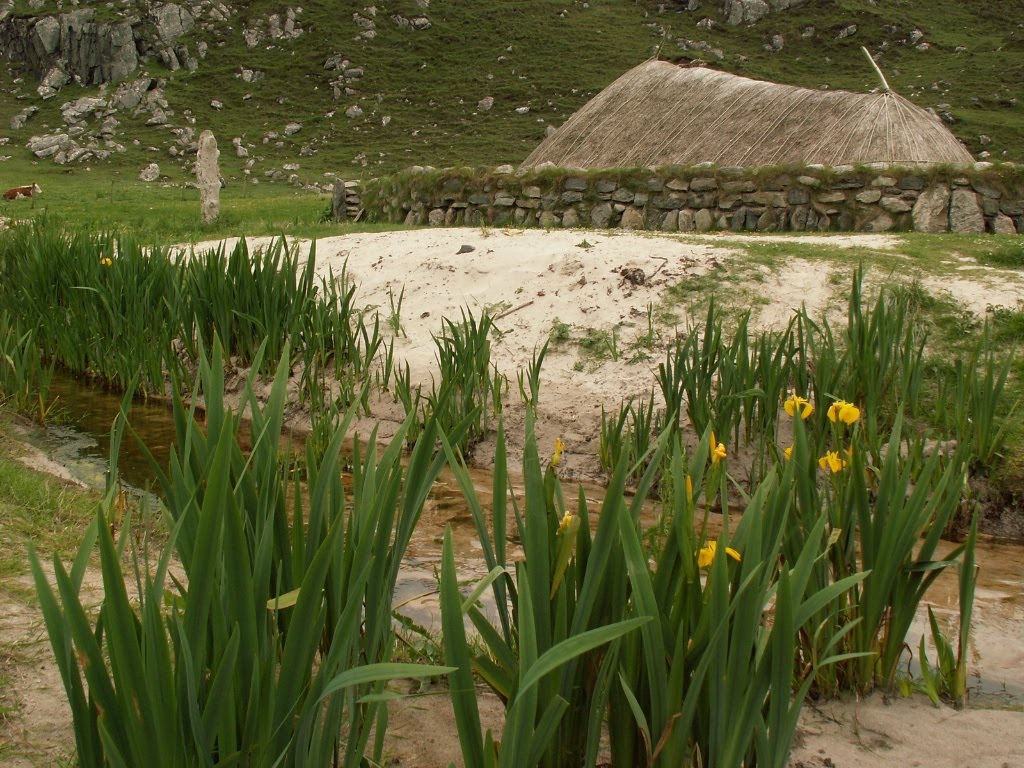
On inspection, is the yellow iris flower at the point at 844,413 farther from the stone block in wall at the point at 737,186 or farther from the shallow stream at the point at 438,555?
the stone block in wall at the point at 737,186

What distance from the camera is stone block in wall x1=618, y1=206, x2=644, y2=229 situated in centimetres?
1011

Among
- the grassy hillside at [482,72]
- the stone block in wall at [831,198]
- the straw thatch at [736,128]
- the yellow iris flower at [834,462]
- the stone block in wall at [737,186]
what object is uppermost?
the grassy hillside at [482,72]

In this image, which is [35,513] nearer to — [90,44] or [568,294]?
[568,294]

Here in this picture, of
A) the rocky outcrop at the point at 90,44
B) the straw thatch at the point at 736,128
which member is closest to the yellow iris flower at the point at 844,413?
the straw thatch at the point at 736,128

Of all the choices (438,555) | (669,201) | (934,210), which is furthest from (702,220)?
(438,555)

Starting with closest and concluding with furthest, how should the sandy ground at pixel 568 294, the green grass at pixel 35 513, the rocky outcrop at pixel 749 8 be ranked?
the green grass at pixel 35 513 → the sandy ground at pixel 568 294 → the rocky outcrop at pixel 749 8

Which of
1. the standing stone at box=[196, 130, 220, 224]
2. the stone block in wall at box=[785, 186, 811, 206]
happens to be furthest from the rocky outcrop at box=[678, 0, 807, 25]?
the standing stone at box=[196, 130, 220, 224]

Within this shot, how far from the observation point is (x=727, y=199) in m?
9.84

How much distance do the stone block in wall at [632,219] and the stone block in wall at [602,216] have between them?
166mm

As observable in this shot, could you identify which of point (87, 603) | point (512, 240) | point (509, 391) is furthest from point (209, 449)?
point (512, 240)

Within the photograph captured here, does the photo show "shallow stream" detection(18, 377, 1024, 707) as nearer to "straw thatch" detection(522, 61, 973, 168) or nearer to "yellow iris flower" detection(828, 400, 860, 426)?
"yellow iris flower" detection(828, 400, 860, 426)

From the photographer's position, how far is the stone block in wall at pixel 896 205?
9.17 m

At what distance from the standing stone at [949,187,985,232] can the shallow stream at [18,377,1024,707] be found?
6017mm

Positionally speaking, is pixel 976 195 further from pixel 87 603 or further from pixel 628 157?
pixel 87 603
